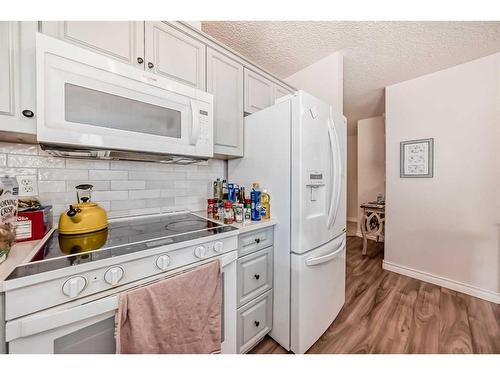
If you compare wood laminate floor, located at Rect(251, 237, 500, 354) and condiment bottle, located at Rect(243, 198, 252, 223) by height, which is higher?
condiment bottle, located at Rect(243, 198, 252, 223)

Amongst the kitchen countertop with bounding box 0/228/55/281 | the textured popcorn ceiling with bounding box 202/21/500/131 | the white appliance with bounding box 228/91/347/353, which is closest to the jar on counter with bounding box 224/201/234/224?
the white appliance with bounding box 228/91/347/353

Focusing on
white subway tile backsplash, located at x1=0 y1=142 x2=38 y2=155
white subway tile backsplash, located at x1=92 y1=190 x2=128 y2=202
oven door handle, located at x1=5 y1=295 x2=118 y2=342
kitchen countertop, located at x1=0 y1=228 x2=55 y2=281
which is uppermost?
white subway tile backsplash, located at x1=0 y1=142 x2=38 y2=155

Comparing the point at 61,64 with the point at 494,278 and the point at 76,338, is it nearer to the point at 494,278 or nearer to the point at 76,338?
the point at 76,338

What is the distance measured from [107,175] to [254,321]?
132 cm

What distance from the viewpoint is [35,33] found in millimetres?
834

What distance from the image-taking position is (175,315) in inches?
34.6

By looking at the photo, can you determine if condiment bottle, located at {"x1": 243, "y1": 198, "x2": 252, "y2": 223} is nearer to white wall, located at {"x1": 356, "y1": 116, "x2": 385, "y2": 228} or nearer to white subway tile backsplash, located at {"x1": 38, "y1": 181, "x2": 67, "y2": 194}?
white subway tile backsplash, located at {"x1": 38, "y1": 181, "x2": 67, "y2": 194}

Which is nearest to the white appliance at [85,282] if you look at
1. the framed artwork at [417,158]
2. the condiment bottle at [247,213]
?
the condiment bottle at [247,213]

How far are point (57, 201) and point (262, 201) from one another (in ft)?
3.95

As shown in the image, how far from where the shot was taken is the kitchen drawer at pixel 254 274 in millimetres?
1191

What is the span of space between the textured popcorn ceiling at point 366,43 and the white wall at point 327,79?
0.07m

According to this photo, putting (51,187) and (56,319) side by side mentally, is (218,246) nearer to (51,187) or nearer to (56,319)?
(56,319)

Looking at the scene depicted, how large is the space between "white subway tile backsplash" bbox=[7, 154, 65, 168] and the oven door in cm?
85

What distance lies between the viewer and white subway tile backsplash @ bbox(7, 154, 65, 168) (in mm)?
1029
